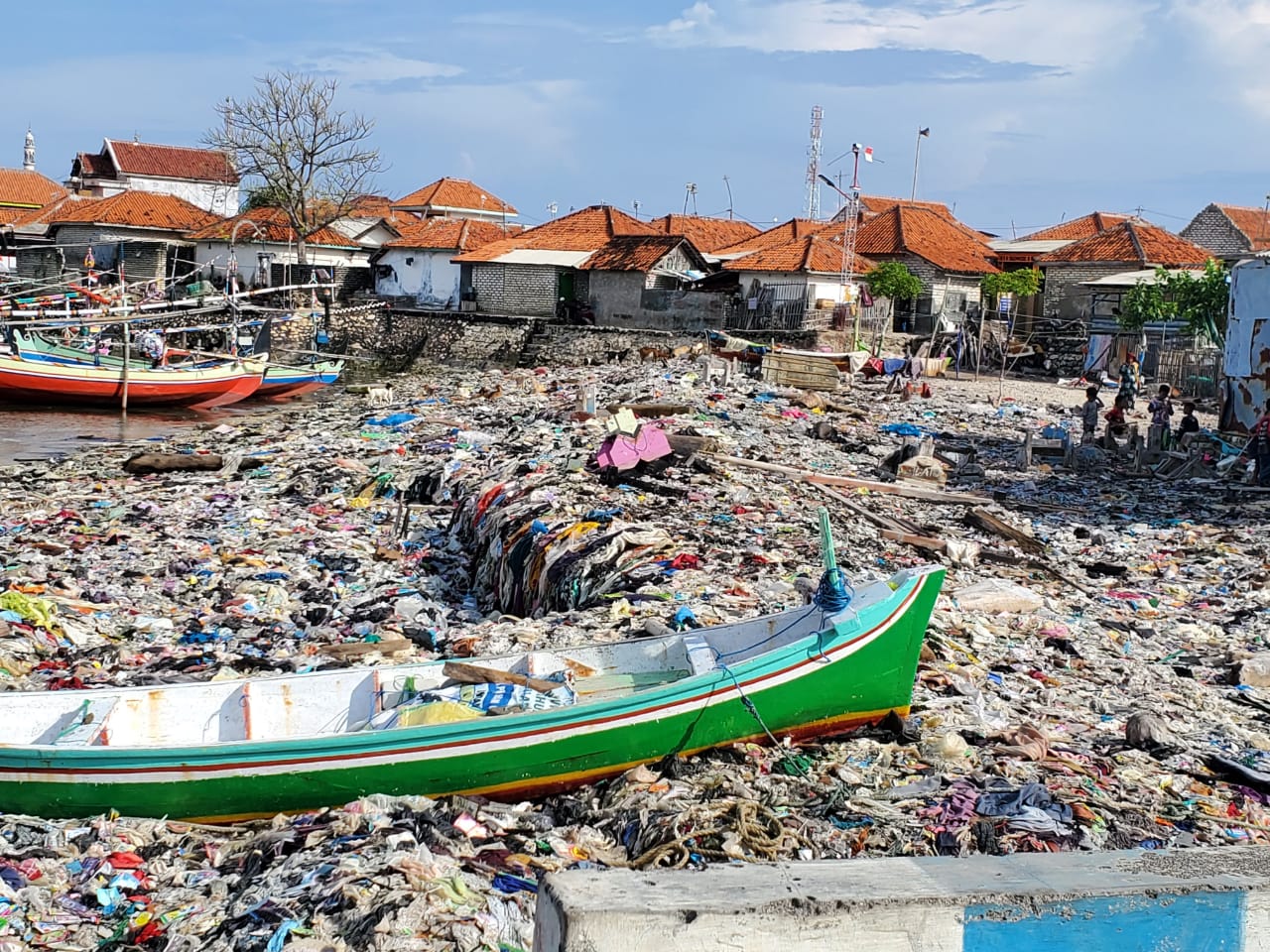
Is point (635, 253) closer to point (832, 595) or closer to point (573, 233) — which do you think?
point (573, 233)

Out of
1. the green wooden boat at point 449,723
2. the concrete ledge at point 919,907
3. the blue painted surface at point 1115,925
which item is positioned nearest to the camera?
the concrete ledge at point 919,907

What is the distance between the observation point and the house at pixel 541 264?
36344 mm

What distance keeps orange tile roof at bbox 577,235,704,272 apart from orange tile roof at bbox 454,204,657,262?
1193 millimetres

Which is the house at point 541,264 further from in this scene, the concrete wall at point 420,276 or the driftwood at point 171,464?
the driftwood at point 171,464

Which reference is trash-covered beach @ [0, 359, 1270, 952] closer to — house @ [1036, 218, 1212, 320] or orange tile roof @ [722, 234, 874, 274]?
orange tile roof @ [722, 234, 874, 274]

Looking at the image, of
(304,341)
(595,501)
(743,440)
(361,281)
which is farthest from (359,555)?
(361,281)

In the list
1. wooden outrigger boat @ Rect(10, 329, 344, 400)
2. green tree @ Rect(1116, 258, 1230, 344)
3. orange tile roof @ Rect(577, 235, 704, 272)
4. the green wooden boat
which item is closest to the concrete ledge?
the green wooden boat

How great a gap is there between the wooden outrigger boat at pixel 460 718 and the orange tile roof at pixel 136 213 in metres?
39.3

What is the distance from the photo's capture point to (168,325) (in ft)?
110

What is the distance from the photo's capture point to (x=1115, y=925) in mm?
2641

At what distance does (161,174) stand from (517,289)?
73.1 feet

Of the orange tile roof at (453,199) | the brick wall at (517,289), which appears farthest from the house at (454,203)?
the brick wall at (517,289)

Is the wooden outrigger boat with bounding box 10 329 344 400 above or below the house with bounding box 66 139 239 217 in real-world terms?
below

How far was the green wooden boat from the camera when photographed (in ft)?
17.5
